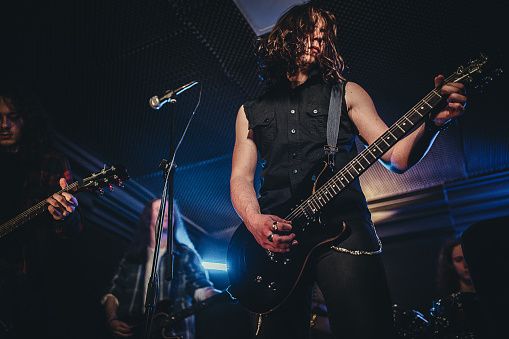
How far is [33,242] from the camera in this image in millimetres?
2549

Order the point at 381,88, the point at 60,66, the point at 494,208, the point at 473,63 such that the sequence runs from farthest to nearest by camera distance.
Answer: the point at 494,208, the point at 381,88, the point at 60,66, the point at 473,63

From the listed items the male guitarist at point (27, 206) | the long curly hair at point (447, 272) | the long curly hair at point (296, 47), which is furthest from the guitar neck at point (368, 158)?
the long curly hair at point (447, 272)

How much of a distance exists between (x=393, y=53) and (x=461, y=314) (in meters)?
2.29

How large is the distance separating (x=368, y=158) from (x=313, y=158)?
24cm

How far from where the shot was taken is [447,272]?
428cm

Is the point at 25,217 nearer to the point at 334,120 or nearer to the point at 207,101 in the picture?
the point at 207,101

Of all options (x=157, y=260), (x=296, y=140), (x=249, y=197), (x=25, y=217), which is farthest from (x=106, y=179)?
(x=296, y=140)

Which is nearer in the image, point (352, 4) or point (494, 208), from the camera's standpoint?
point (352, 4)

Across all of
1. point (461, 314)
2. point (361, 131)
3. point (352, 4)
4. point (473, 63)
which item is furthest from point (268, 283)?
point (352, 4)

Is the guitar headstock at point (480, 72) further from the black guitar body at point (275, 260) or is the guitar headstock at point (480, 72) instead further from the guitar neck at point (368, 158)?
the black guitar body at point (275, 260)

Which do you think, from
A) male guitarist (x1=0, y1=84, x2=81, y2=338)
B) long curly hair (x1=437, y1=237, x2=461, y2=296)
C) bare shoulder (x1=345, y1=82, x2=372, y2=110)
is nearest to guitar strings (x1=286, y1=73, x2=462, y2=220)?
bare shoulder (x1=345, y1=82, x2=372, y2=110)

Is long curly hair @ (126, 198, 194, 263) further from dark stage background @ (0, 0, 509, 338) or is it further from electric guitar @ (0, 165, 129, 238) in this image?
electric guitar @ (0, 165, 129, 238)

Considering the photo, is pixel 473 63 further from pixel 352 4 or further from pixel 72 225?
pixel 72 225

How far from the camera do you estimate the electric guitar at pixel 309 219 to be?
1.37 metres
